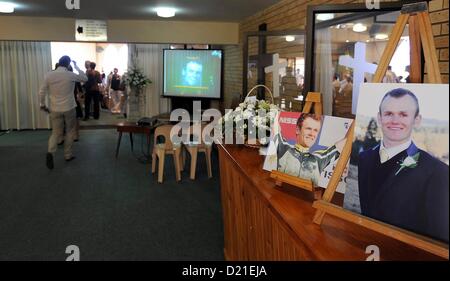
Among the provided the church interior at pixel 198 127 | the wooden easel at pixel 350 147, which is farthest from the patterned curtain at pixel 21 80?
the wooden easel at pixel 350 147

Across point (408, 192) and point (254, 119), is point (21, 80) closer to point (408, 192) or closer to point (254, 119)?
point (254, 119)

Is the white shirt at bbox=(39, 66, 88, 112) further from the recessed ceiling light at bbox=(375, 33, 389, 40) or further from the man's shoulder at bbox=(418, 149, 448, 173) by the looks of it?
the man's shoulder at bbox=(418, 149, 448, 173)

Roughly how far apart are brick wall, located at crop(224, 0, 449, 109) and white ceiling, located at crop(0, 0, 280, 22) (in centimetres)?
16

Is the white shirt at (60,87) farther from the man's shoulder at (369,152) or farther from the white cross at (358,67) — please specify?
the man's shoulder at (369,152)

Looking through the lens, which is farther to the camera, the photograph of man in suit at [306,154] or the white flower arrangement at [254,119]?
the white flower arrangement at [254,119]

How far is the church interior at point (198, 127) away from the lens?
1.38m

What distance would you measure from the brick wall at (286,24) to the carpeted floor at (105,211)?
6.93ft

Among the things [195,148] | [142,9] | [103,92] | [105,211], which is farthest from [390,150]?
[103,92]

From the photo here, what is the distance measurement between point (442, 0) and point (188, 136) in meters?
3.50

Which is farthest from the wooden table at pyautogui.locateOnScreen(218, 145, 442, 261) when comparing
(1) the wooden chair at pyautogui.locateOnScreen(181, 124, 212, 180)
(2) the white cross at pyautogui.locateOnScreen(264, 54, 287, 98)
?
(2) the white cross at pyautogui.locateOnScreen(264, 54, 287, 98)

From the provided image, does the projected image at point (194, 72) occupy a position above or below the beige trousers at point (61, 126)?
above

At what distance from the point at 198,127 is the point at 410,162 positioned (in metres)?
4.24

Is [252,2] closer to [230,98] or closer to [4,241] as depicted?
[230,98]

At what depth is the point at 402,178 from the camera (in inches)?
46.3
